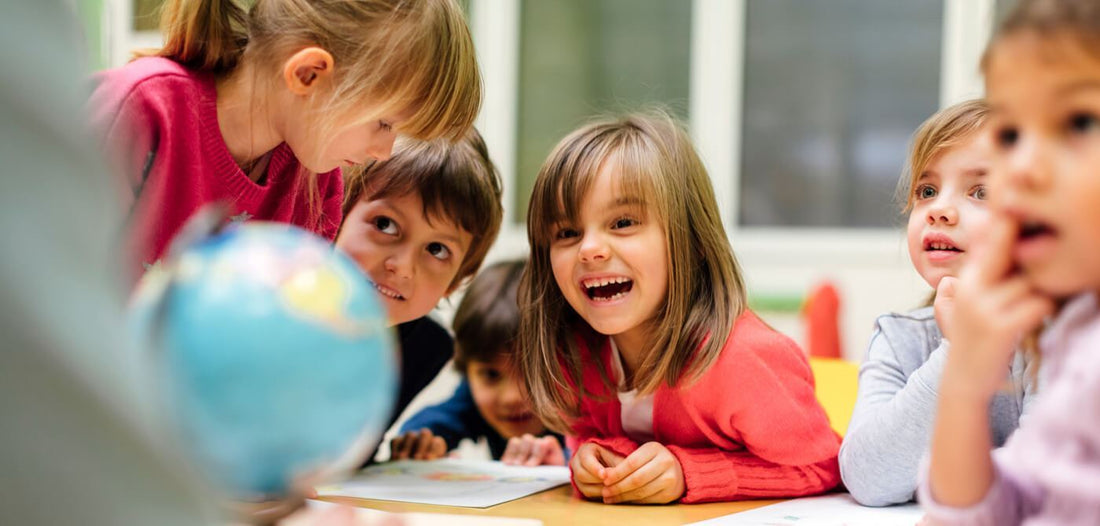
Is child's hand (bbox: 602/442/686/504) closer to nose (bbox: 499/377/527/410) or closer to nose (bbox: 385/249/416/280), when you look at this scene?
nose (bbox: 385/249/416/280)

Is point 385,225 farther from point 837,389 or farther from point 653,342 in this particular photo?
point 837,389

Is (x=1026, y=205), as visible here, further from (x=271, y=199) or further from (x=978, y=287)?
(x=271, y=199)

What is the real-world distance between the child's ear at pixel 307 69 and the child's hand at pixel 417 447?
74cm

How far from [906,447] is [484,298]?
1107 millimetres

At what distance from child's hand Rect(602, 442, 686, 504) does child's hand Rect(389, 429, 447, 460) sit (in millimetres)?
563

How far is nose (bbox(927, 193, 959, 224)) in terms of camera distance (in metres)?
1.28

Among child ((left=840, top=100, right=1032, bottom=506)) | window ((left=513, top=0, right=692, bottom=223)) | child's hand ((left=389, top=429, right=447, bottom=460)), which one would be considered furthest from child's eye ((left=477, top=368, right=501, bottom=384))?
window ((left=513, top=0, right=692, bottom=223))

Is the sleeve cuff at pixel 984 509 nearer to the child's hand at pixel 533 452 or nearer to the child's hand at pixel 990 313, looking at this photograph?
the child's hand at pixel 990 313

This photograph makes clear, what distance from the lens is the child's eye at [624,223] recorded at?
1.41 metres

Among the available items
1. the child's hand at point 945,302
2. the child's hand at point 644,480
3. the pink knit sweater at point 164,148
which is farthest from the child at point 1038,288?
the pink knit sweater at point 164,148

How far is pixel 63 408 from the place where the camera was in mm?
458

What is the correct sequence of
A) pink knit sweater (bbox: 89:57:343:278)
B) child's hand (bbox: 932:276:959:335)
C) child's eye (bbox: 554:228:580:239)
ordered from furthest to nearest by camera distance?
child's eye (bbox: 554:228:580:239), pink knit sweater (bbox: 89:57:343:278), child's hand (bbox: 932:276:959:335)

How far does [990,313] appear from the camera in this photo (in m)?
0.66

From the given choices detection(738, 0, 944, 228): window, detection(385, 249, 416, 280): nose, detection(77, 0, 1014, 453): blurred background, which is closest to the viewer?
detection(385, 249, 416, 280): nose
